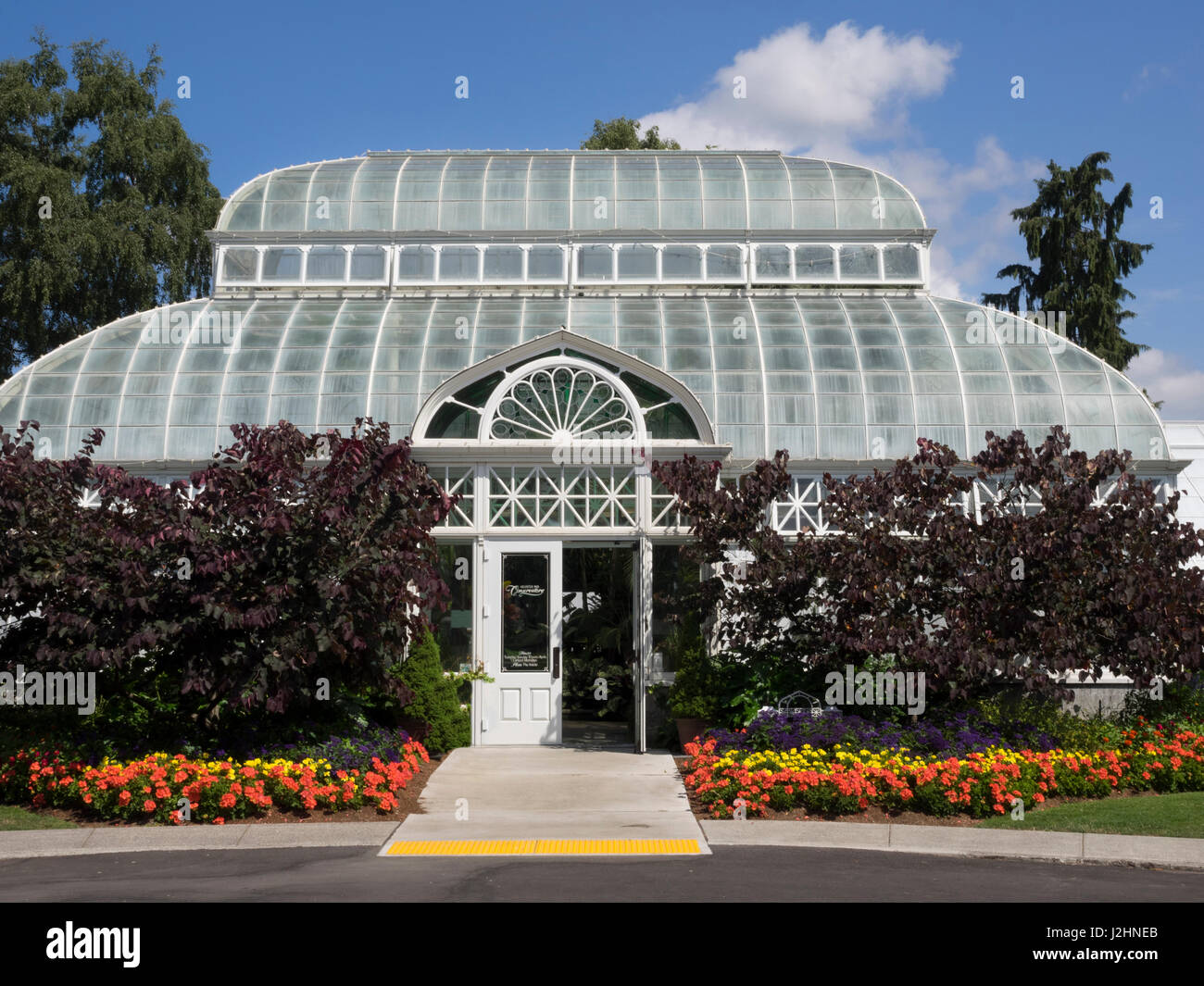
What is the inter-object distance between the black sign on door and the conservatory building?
28mm

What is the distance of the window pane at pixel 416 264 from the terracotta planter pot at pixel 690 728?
9.32 metres

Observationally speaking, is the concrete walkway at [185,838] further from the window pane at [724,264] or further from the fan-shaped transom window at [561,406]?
the window pane at [724,264]

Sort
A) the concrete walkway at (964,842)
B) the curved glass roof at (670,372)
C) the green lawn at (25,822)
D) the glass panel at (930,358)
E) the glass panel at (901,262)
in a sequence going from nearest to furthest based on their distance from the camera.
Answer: the concrete walkway at (964,842)
the green lawn at (25,822)
the curved glass roof at (670,372)
the glass panel at (930,358)
the glass panel at (901,262)

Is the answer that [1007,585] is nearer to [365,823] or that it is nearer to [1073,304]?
[365,823]

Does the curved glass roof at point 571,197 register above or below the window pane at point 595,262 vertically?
above

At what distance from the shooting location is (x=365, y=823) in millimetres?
11000

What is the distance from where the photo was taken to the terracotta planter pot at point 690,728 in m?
14.4

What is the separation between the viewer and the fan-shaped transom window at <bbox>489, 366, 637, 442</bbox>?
15.7m

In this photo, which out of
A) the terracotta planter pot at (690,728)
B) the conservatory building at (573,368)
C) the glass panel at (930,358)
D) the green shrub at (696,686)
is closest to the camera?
the green shrub at (696,686)

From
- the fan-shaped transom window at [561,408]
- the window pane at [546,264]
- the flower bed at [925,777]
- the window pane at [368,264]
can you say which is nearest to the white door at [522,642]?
the fan-shaped transom window at [561,408]

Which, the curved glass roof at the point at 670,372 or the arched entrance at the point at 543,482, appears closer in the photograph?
the arched entrance at the point at 543,482

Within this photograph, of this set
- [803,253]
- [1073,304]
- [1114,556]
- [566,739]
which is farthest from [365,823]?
[1073,304]

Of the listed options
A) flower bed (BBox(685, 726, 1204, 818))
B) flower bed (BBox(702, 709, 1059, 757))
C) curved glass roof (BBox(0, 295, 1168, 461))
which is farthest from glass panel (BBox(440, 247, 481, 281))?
flower bed (BBox(685, 726, 1204, 818))

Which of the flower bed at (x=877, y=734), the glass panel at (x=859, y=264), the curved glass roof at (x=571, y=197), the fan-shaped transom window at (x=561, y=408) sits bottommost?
the flower bed at (x=877, y=734)
